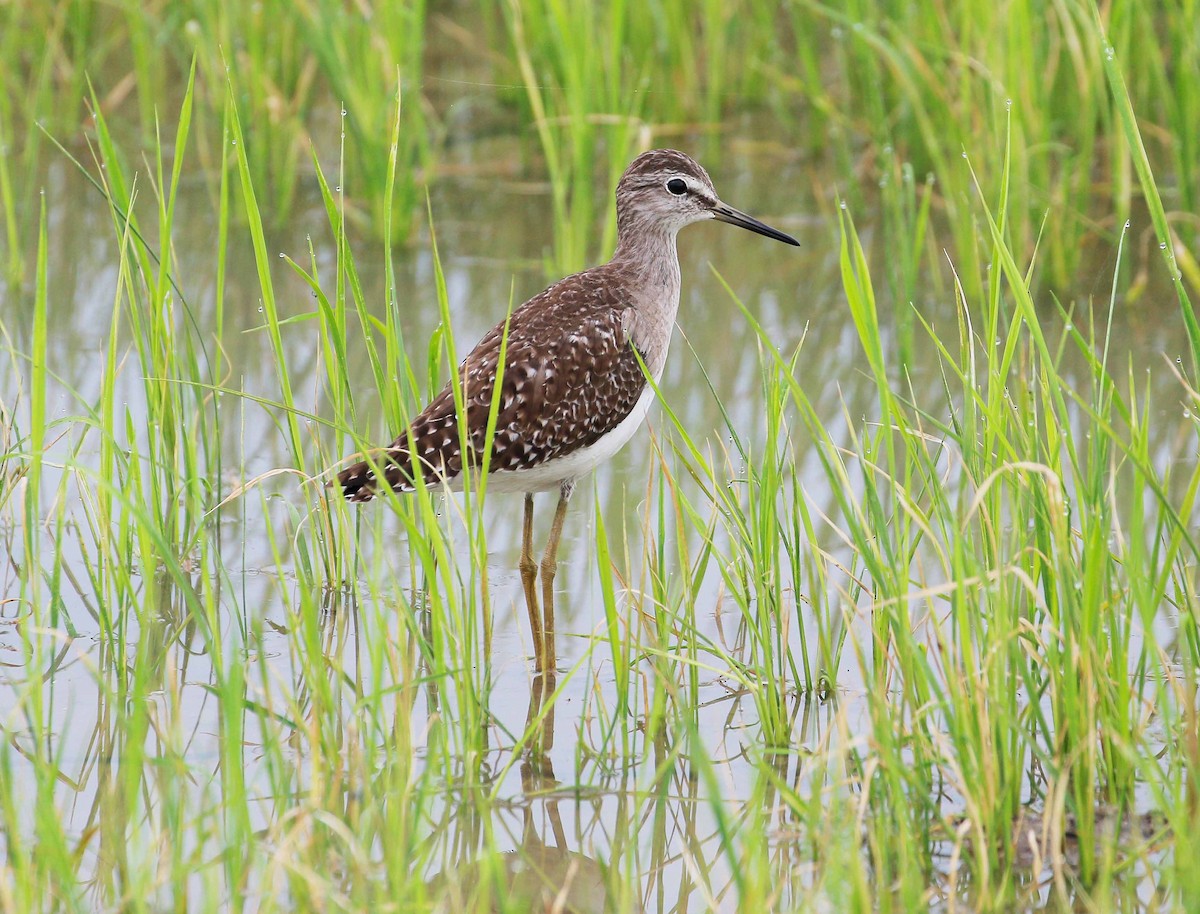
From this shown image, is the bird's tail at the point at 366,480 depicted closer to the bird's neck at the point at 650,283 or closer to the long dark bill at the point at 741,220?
the bird's neck at the point at 650,283

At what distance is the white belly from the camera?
546 cm

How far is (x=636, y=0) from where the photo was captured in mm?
9141

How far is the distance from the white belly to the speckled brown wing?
3 centimetres

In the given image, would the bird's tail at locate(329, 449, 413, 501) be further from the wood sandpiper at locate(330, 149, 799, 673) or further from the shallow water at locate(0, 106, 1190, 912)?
the shallow water at locate(0, 106, 1190, 912)

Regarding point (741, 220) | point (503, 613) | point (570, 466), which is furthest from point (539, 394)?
point (741, 220)

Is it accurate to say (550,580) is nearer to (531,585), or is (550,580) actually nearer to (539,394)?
(531,585)

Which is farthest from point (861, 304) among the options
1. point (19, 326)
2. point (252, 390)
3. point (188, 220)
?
point (188, 220)

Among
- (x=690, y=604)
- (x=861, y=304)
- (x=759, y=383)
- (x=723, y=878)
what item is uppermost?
(x=759, y=383)

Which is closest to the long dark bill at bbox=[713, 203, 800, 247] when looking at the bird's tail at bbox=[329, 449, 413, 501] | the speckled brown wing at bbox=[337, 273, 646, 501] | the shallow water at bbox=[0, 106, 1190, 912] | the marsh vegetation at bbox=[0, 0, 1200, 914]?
the marsh vegetation at bbox=[0, 0, 1200, 914]

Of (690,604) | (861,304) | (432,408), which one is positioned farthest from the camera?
(432,408)

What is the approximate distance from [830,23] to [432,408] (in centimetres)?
571

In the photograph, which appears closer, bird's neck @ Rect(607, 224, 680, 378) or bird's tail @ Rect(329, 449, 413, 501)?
bird's tail @ Rect(329, 449, 413, 501)

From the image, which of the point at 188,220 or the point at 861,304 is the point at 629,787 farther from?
the point at 188,220

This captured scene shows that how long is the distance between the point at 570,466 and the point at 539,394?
0.31 meters
